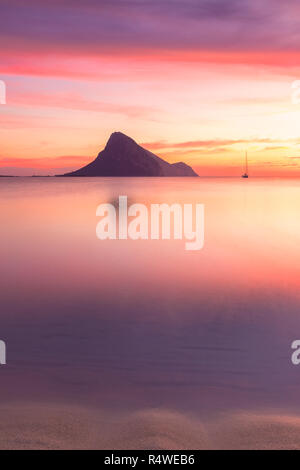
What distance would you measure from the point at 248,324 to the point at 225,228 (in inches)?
→ 905

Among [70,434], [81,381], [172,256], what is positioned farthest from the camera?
[172,256]

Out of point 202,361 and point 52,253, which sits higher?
point 52,253

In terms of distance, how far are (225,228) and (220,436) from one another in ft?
92.3

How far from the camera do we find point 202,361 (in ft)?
26.7

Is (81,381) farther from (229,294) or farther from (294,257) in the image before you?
(294,257)

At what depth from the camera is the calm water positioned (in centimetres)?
627

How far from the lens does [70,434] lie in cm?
516

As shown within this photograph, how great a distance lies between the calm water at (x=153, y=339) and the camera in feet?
20.6

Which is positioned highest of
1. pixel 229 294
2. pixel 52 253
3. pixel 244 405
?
pixel 52 253

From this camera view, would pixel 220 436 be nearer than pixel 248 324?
Yes

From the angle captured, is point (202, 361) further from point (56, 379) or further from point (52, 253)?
point (52, 253)

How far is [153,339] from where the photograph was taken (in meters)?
9.35

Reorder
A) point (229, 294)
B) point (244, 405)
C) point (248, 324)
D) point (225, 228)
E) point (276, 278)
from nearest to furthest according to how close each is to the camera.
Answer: point (244, 405)
point (248, 324)
point (229, 294)
point (276, 278)
point (225, 228)
